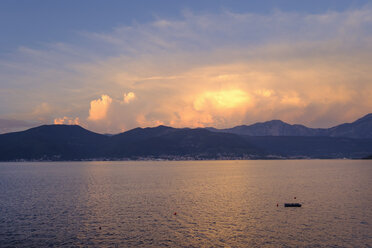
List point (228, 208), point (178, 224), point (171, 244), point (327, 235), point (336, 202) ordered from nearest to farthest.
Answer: point (171, 244)
point (327, 235)
point (178, 224)
point (228, 208)
point (336, 202)

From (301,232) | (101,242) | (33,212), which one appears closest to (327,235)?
(301,232)

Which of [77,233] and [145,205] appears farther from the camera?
[145,205]

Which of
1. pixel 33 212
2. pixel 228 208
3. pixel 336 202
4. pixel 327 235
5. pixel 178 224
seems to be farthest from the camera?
pixel 336 202

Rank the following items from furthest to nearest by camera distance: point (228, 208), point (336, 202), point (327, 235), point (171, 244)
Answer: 1. point (336, 202)
2. point (228, 208)
3. point (327, 235)
4. point (171, 244)

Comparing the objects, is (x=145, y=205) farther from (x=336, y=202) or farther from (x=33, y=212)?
(x=336, y=202)

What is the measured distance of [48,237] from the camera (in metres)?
62.4

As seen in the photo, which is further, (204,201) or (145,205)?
(204,201)

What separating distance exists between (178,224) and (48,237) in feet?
90.9

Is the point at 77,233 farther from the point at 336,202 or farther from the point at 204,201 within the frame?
the point at 336,202

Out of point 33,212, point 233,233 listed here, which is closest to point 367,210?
point 233,233

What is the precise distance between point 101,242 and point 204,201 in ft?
181

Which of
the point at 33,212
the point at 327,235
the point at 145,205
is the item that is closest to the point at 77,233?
the point at 33,212

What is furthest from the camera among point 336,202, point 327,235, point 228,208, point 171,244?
point 336,202

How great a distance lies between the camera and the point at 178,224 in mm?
74625
